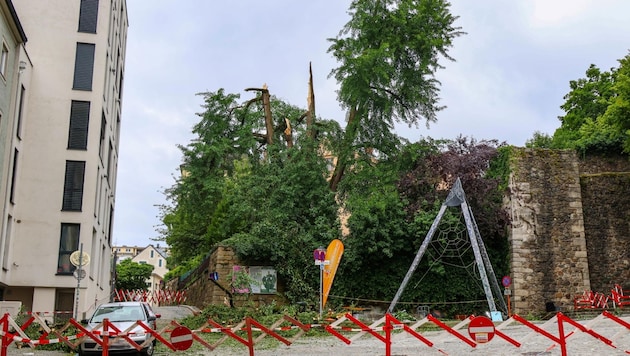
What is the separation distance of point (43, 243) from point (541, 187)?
2048 cm

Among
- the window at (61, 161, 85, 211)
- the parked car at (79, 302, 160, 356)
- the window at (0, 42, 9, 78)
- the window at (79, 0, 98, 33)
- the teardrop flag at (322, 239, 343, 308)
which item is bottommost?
the parked car at (79, 302, 160, 356)

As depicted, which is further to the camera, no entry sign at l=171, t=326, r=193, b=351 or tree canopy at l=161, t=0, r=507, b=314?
tree canopy at l=161, t=0, r=507, b=314

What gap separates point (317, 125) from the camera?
33.6 meters

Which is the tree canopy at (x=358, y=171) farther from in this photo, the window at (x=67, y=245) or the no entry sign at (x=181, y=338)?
the no entry sign at (x=181, y=338)

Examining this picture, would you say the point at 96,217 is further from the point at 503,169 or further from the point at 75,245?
the point at 503,169

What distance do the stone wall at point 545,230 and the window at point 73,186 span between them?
17.9 metres

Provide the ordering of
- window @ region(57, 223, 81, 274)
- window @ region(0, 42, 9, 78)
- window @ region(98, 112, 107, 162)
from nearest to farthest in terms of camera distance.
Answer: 1. window @ region(0, 42, 9, 78)
2. window @ region(57, 223, 81, 274)
3. window @ region(98, 112, 107, 162)

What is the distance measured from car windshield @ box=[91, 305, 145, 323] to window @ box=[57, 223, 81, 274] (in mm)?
11322

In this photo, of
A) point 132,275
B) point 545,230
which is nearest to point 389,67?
point 545,230

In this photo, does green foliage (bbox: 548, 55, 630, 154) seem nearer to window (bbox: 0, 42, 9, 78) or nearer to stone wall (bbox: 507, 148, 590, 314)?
stone wall (bbox: 507, 148, 590, 314)

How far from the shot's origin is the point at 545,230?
28281 millimetres

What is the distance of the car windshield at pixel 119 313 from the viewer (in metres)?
16.2

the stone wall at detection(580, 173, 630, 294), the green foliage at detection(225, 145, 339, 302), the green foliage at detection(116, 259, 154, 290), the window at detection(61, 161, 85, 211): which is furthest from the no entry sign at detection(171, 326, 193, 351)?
the green foliage at detection(116, 259, 154, 290)

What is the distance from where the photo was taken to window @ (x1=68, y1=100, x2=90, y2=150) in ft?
94.1
